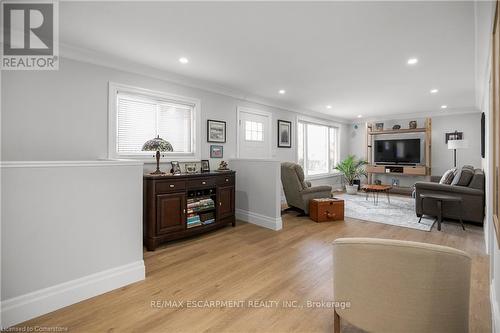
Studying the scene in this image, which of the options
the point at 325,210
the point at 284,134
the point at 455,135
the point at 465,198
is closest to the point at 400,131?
the point at 455,135

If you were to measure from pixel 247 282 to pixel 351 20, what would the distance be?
2.62 metres

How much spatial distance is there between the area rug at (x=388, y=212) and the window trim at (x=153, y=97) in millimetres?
3181

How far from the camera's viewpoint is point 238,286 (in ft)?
7.50

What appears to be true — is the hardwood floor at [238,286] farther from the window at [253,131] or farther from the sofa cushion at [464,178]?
the window at [253,131]

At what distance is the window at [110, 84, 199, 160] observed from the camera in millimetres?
3379

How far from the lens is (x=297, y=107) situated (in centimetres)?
633

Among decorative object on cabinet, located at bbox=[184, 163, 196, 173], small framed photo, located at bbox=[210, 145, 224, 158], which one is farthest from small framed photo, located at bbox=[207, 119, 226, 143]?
decorative object on cabinet, located at bbox=[184, 163, 196, 173]

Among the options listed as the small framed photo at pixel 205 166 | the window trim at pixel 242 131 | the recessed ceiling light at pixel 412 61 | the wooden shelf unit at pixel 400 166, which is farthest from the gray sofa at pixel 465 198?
the small framed photo at pixel 205 166

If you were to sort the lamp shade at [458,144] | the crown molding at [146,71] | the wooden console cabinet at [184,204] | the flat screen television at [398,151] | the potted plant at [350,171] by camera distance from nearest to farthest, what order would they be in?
the crown molding at [146,71] < the wooden console cabinet at [184,204] < the lamp shade at [458,144] < the flat screen television at [398,151] < the potted plant at [350,171]

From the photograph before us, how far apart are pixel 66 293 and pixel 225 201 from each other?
2334 millimetres

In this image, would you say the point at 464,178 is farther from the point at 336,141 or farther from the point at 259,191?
the point at 336,141

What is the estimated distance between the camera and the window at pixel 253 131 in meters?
5.14

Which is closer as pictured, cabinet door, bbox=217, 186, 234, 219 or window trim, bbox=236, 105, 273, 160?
cabinet door, bbox=217, 186, 234, 219

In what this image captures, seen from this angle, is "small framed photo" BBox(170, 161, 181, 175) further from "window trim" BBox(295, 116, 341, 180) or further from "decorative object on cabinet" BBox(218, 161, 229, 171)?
"window trim" BBox(295, 116, 341, 180)
